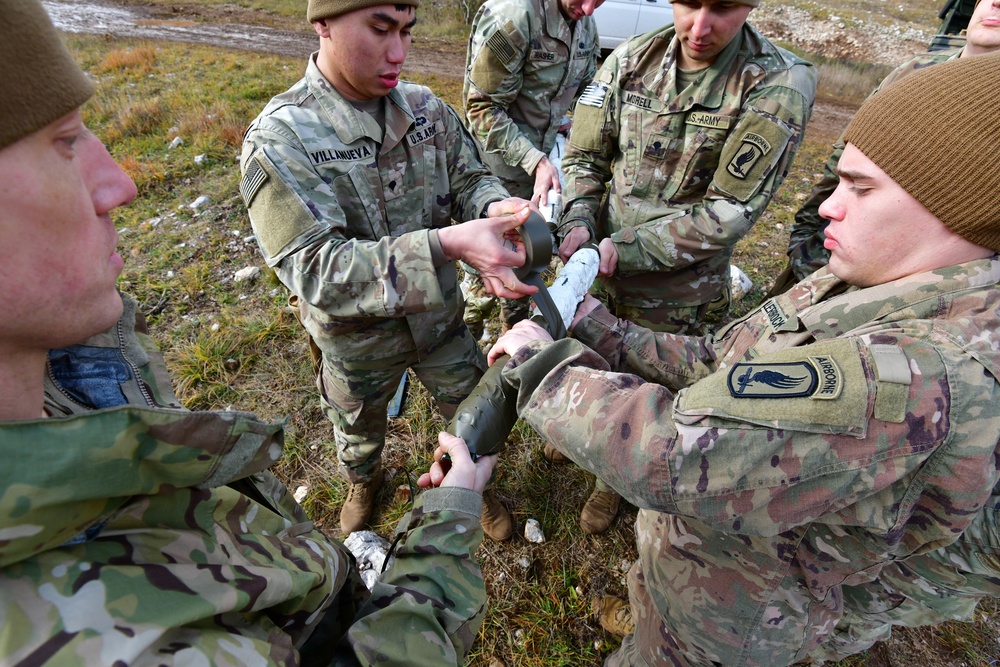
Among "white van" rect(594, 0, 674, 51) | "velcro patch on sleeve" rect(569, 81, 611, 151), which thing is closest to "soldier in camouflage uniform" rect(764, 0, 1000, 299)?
"velcro patch on sleeve" rect(569, 81, 611, 151)

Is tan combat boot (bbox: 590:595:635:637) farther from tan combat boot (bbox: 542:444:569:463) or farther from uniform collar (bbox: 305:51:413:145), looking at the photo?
uniform collar (bbox: 305:51:413:145)

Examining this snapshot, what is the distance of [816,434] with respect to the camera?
109cm

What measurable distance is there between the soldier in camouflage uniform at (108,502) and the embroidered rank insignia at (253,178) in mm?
769

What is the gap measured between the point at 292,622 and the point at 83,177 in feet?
3.17

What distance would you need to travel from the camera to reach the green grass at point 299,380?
245cm

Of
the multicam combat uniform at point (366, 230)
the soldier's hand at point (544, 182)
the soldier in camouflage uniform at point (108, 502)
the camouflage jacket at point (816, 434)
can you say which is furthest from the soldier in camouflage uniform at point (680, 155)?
the soldier in camouflage uniform at point (108, 502)

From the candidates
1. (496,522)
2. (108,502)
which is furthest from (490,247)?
(496,522)

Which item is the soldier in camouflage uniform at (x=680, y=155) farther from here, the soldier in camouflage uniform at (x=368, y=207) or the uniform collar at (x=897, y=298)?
the uniform collar at (x=897, y=298)

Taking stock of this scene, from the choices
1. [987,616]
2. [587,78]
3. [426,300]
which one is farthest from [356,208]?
[987,616]

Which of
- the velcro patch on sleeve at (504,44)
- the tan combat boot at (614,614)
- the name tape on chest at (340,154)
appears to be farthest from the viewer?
the velcro patch on sleeve at (504,44)

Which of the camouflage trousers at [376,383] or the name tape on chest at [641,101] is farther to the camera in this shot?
the name tape on chest at [641,101]

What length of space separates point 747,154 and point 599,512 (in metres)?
2.01

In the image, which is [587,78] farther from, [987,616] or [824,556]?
[987,616]

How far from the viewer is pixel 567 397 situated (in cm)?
136
